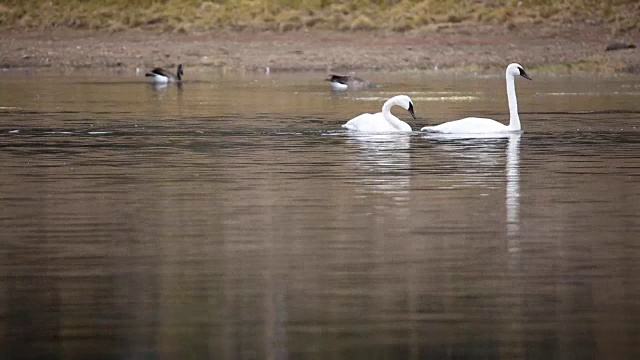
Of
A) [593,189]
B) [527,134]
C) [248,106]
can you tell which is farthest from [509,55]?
[593,189]

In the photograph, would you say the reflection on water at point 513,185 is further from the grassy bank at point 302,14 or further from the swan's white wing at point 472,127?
the grassy bank at point 302,14

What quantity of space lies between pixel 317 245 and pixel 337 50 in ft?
116

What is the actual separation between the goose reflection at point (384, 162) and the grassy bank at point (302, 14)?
93.5 feet

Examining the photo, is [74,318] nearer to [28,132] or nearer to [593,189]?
[593,189]

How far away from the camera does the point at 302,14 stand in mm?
53469

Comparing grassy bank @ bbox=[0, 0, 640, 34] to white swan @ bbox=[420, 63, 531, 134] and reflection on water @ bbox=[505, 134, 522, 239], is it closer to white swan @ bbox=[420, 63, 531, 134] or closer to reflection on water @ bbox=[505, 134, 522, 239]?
white swan @ bbox=[420, 63, 531, 134]

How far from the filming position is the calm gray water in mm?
7340

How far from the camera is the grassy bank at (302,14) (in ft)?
165

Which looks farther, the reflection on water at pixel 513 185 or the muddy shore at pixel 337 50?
the muddy shore at pixel 337 50

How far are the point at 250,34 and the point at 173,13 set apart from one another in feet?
18.7

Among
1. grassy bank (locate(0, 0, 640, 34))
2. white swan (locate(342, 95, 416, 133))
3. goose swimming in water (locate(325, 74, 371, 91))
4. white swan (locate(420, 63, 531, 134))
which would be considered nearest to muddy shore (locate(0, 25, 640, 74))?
grassy bank (locate(0, 0, 640, 34))

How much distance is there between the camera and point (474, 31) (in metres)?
48.4

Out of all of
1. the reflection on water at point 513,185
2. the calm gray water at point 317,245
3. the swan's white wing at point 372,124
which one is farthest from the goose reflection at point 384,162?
the reflection on water at point 513,185

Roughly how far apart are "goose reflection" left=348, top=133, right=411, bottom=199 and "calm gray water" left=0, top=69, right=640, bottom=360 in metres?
0.05
